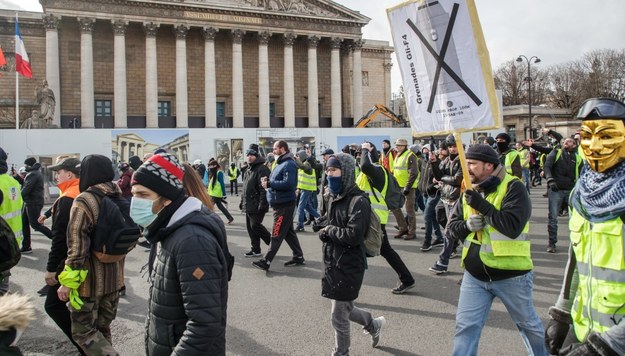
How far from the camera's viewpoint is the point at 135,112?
121 ft

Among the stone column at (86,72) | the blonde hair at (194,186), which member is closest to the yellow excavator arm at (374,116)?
the stone column at (86,72)

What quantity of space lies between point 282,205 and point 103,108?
106ft

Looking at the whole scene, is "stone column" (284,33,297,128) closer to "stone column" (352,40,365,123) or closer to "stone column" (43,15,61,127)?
"stone column" (352,40,365,123)

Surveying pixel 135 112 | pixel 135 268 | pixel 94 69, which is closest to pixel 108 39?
pixel 94 69

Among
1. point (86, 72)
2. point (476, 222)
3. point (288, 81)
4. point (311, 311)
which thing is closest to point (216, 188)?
point (311, 311)

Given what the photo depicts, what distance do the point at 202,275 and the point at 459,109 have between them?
2.36 m

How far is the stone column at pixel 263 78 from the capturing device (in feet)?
124

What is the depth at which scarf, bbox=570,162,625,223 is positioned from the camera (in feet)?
7.15

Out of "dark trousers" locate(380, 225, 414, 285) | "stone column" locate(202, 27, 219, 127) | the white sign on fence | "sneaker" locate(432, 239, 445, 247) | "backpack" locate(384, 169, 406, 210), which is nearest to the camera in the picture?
the white sign on fence

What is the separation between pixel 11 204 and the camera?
22.8 ft

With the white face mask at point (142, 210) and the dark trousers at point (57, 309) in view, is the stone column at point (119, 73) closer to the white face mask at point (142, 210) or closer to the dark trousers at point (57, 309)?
the dark trousers at point (57, 309)

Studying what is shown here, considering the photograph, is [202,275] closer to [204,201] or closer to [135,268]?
[204,201]

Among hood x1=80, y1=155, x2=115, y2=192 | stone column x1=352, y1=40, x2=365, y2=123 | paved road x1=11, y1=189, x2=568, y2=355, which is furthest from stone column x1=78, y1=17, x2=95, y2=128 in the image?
hood x1=80, y1=155, x2=115, y2=192

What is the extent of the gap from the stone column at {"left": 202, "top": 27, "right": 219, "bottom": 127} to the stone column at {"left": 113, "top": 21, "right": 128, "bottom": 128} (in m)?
5.68
